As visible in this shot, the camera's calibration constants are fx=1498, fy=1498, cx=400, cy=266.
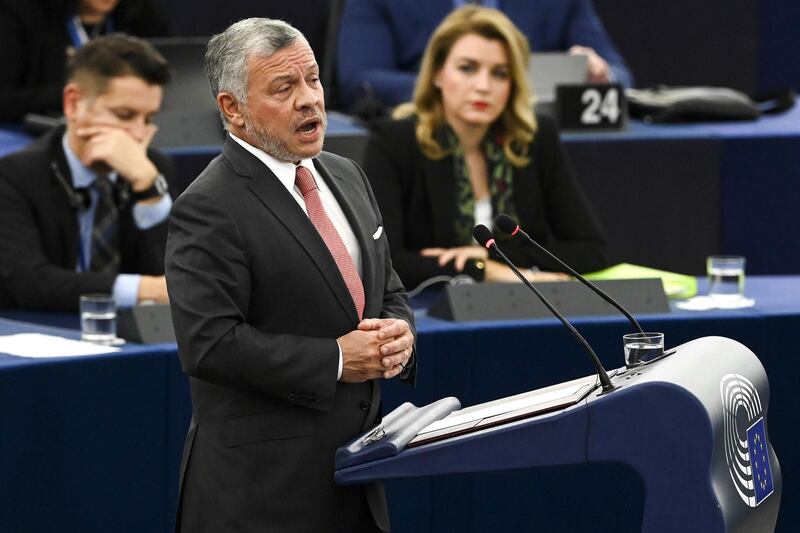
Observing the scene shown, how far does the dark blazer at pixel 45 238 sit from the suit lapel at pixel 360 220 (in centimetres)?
145

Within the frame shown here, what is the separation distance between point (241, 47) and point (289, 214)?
0.81ft

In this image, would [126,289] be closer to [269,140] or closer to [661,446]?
[269,140]

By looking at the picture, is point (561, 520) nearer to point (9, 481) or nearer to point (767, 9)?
point (9, 481)

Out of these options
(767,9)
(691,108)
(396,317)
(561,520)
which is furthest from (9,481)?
(767,9)

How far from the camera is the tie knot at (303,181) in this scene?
2.21 metres

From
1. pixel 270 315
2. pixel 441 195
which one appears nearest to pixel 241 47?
pixel 270 315

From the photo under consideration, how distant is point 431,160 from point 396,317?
5.76ft

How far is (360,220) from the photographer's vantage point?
2242 mm

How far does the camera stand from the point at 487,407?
218 cm

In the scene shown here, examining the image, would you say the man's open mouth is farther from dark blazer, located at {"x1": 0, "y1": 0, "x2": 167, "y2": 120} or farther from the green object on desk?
dark blazer, located at {"x1": 0, "y1": 0, "x2": 167, "y2": 120}

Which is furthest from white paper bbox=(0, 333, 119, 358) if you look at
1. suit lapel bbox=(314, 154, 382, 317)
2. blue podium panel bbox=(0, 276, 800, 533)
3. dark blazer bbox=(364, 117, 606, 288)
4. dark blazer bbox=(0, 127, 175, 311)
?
dark blazer bbox=(364, 117, 606, 288)

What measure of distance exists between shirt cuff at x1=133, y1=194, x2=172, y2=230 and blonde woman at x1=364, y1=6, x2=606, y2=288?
0.56 meters

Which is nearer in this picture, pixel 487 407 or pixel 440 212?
pixel 487 407

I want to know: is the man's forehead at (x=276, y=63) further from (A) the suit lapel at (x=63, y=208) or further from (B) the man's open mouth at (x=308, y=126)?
(A) the suit lapel at (x=63, y=208)
